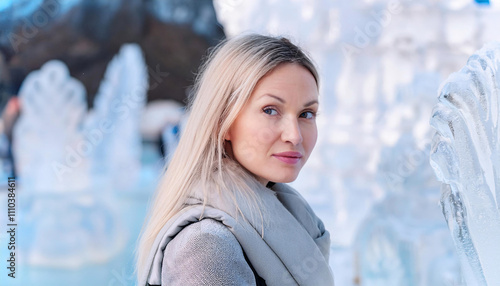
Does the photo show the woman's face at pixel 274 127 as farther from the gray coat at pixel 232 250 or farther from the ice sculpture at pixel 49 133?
the ice sculpture at pixel 49 133

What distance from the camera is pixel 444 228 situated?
10.2 feet

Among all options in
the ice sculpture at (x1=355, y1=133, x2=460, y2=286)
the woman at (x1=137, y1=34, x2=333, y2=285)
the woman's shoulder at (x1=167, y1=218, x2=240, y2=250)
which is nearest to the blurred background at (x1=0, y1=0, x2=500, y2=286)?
the ice sculpture at (x1=355, y1=133, x2=460, y2=286)

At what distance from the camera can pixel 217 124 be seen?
100cm

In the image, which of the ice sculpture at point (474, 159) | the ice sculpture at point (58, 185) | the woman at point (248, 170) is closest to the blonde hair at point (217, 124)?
the woman at point (248, 170)

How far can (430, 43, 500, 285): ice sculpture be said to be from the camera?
38.4 inches

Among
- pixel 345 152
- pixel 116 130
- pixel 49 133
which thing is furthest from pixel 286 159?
pixel 116 130

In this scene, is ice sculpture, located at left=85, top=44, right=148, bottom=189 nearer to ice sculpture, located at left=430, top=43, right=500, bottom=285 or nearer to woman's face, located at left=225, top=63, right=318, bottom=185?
woman's face, located at left=225, top=63, right=318, bottom=185

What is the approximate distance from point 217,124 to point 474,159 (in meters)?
0.49

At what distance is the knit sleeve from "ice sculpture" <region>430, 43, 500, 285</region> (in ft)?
1.44

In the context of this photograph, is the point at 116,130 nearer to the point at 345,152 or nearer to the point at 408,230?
the point at 345,152

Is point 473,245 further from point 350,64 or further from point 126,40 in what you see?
point 126,40

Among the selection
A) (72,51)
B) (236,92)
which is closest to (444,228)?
(236,92)

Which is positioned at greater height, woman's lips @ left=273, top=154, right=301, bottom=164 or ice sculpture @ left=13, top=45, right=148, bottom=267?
woman's lips @ left=273, top=154, right=301, bottom=164

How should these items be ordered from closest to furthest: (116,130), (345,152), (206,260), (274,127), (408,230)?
(206,260) → (274,127) → (408,230) → (345,152) → (116,130)
